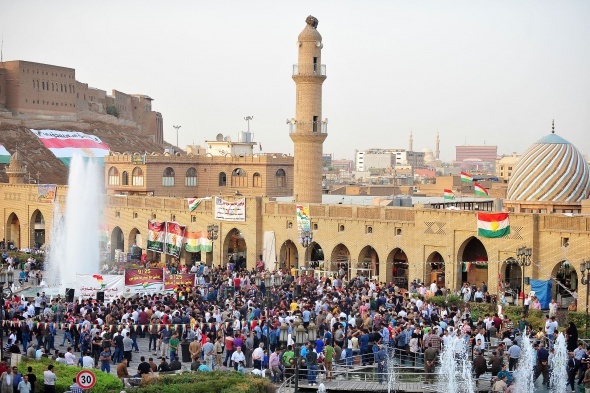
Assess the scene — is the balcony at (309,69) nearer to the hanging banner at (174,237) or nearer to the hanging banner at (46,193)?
the hanging banner at (174,237)

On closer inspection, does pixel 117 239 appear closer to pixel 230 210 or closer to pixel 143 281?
pixel 230 210

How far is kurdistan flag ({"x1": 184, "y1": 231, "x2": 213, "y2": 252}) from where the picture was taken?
129 feet

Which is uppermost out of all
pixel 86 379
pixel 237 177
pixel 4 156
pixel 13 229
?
pixel 4 156

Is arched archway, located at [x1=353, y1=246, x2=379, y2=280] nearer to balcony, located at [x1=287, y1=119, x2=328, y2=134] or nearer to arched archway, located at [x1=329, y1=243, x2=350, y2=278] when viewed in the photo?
arched archway, located at [x1=329, y1=243, x2=350, y2=278]

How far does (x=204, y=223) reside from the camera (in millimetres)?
40469

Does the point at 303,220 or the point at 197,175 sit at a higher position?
the point at 197,175

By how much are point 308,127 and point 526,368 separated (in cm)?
2245

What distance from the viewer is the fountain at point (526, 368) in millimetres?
18203

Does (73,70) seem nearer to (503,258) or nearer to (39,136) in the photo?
(39,136)

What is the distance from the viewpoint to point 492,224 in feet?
99.1

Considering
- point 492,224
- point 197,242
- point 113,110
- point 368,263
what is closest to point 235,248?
point 197,242

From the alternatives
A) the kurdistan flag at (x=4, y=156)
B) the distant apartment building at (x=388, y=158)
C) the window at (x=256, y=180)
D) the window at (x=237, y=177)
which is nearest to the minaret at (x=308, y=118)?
the window at (x=256, y=180)

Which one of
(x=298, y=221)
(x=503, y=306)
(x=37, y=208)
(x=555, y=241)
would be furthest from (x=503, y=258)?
(x=37, y=208)

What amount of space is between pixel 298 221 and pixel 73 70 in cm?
5842
